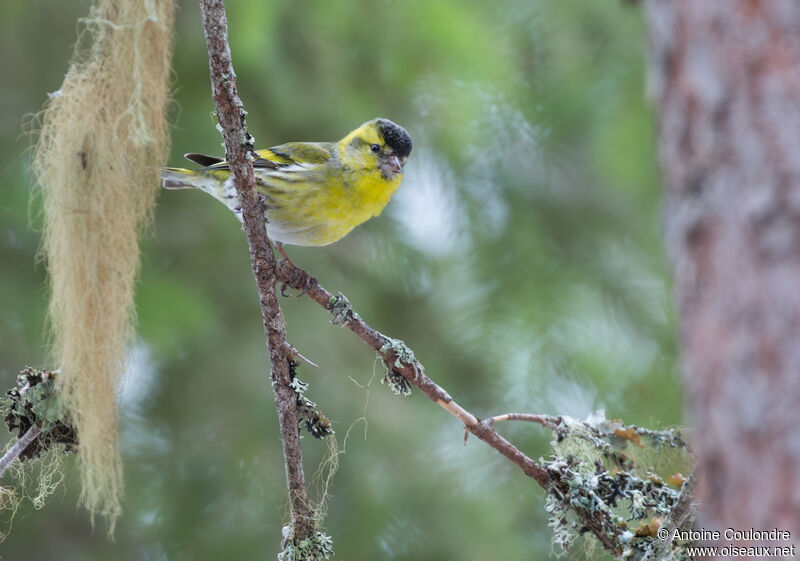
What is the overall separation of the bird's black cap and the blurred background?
20cm

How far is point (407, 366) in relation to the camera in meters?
1.43

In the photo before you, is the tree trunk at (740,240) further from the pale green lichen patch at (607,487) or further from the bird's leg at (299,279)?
the bird's leg at (299,279)

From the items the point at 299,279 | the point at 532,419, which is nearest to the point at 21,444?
the point at 299,279

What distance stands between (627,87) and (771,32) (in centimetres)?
194

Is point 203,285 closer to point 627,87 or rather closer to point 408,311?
point 408,311

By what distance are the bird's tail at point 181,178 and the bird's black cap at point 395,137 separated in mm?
570

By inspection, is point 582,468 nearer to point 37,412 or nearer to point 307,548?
point 307,548

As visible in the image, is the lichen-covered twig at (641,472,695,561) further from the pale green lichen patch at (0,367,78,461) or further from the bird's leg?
the pale green lichen patch at (0,367,78,461)

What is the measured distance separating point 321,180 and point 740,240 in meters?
1.90

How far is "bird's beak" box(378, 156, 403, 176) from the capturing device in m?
2.44

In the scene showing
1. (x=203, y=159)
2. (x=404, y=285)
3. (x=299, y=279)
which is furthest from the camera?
(x=404, y=285)

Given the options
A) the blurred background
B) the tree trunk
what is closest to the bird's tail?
the blurred background

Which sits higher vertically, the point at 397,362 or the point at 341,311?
the point at 341,311

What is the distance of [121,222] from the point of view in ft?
5.06
